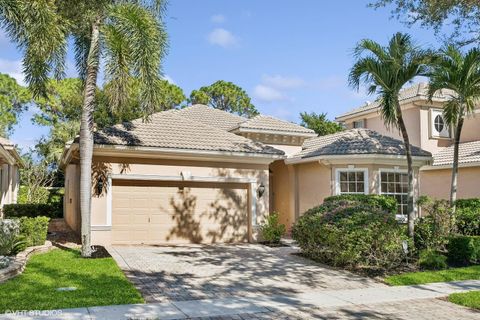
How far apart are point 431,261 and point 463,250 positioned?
1319 millimetres

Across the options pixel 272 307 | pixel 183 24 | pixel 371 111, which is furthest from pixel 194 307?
pixel 371 111

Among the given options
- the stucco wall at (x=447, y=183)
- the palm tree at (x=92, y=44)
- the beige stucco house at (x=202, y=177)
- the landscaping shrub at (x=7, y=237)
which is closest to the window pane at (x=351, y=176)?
the beige stucco house at (x=202, y=177)

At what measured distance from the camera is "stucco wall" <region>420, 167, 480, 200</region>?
2047cm

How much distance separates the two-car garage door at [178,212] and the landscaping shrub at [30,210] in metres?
9.60

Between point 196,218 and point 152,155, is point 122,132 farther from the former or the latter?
point 196,218

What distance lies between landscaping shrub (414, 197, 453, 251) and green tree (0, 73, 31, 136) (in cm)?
3537

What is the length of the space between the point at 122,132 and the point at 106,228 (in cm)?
339

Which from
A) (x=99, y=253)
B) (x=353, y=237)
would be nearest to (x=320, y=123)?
(x=353, y=237)

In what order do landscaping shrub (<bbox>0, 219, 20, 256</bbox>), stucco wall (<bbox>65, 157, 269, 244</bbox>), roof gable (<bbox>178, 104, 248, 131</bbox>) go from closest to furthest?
landscaping shrub (<bbox>0, 219, 20, 256</bbox>)
stucco wall (<bbox>65, 157, 269, 244</bbox>)
roof gable (<bbox>178, 104, 248, 131</bbox>)

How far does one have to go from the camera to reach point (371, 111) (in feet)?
85.4

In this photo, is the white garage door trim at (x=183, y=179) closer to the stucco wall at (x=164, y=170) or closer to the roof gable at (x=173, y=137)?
the stucco wall at (x=164, y=170)

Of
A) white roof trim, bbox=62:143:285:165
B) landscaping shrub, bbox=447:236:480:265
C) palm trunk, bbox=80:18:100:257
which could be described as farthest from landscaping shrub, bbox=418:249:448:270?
palm trunk, bbox=80:18:100:257

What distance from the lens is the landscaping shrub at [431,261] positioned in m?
12.0

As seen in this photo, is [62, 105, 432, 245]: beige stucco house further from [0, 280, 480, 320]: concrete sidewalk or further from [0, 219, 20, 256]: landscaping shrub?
[0, 280, 480, 320]: concrete sidewalk
